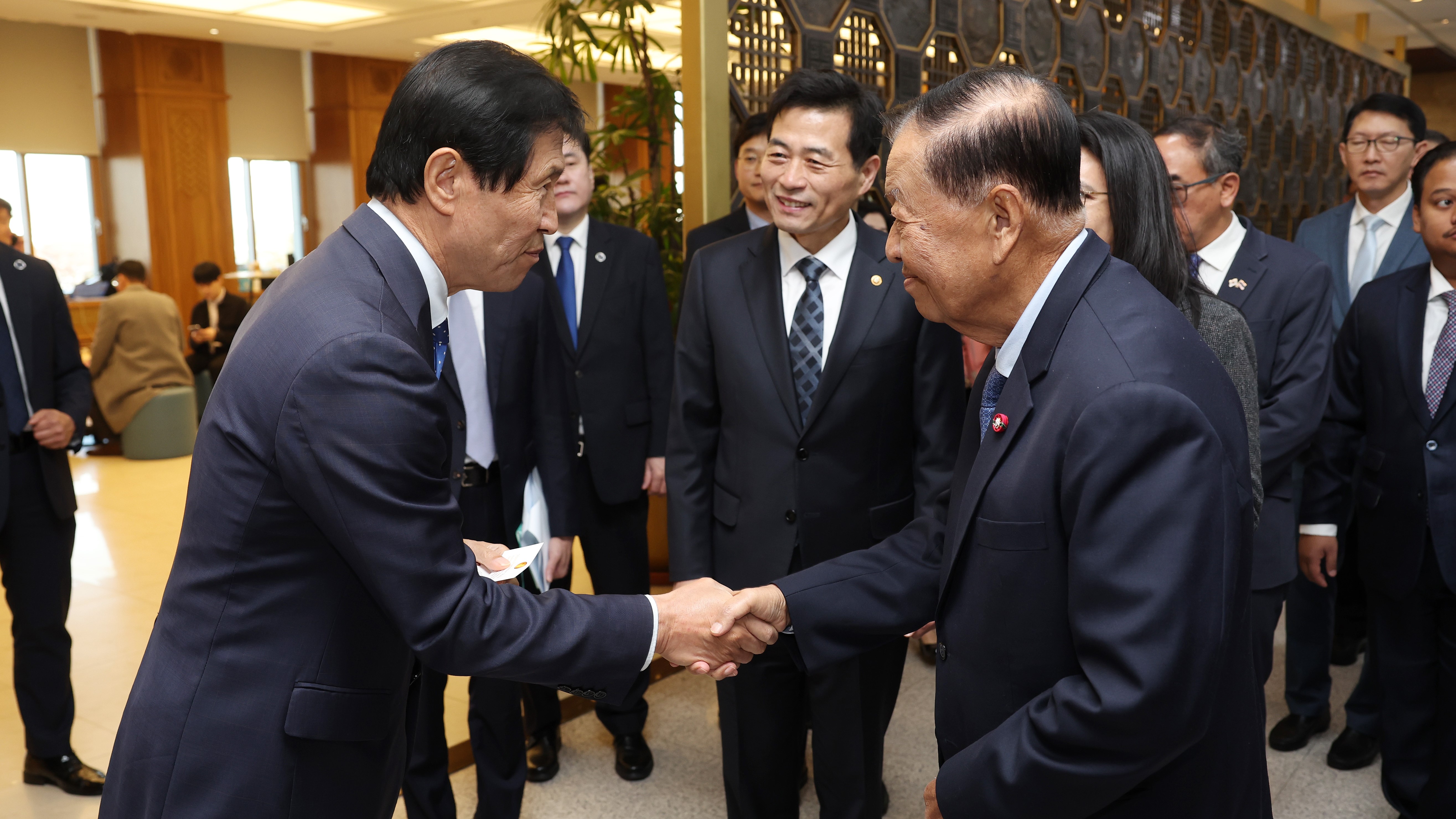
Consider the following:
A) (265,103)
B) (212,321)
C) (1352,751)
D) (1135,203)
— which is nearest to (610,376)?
(1135,203)

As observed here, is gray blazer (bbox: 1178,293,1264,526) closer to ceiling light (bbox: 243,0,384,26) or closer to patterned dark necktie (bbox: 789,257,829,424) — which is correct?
patterned dark necktie (bbox: 789,257,829,424)

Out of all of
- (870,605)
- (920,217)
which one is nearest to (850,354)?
(870,605)

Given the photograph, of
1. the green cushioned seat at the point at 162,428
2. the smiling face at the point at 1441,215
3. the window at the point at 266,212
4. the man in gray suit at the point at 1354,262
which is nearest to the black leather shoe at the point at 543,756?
the man in gray suit at the point at 1354,262

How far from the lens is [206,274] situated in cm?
951

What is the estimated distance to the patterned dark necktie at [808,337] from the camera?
2.29 metres

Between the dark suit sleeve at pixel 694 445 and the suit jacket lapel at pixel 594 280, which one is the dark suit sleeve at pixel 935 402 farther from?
the suit jacket lapel at pixel 594 280

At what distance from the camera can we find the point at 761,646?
185 centimetres

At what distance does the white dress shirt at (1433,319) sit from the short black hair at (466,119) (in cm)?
248

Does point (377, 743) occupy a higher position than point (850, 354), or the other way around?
point (850, 354)

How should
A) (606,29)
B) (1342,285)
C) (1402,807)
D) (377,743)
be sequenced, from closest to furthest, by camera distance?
(377,743), (1402,807), (1342,285), (606,29)

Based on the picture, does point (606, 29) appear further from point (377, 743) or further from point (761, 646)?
point (377, 743)

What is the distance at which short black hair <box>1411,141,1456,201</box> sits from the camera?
2805 mm

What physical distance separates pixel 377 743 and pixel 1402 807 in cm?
275

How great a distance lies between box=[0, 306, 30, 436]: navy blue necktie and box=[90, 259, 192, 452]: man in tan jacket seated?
5.67 meters
